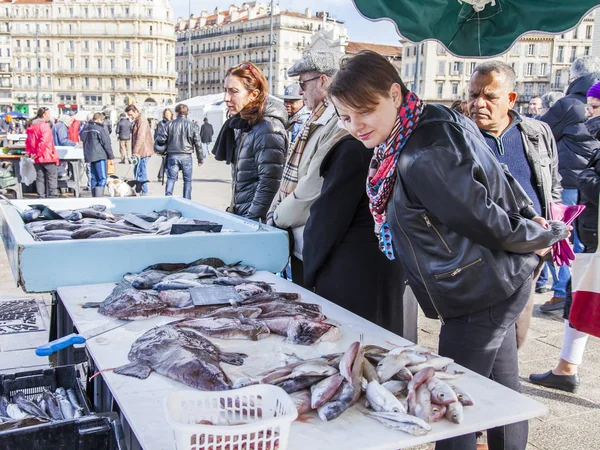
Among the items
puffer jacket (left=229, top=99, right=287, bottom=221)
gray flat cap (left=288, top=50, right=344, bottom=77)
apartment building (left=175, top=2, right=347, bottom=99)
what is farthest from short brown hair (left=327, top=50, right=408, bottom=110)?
apartment building (left=175, top=2, right=347, bottom=99)

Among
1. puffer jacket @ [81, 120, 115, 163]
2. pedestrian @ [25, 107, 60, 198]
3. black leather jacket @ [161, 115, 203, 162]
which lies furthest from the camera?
puffer jacket @ [81, 120, 115, 163]

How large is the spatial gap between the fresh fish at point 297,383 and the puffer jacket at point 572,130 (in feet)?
16.0

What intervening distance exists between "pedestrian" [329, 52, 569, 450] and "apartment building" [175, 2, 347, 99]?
107 meters

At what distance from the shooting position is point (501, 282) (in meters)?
2.40

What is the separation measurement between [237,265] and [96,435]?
1.68 m

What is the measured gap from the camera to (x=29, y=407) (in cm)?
251

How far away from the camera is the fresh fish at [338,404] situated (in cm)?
197

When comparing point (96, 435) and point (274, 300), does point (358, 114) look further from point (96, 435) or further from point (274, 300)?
point (96, 435)

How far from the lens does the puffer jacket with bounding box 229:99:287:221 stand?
465 cm

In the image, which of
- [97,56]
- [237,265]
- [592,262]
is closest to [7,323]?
[237,265]

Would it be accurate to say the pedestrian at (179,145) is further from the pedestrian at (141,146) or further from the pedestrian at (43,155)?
the pedestrian at (43,155)

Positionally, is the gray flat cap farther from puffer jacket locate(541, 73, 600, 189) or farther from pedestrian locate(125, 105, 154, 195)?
pedestrian locate(125, 105, 154, 195)

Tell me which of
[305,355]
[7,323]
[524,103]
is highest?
[524,103]

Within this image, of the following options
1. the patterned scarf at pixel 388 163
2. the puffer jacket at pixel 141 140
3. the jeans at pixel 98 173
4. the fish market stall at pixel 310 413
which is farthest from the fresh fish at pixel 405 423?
the puffer jacket at pixel 141 140
